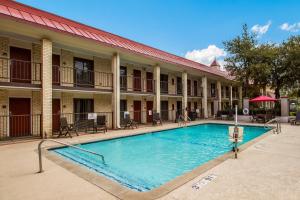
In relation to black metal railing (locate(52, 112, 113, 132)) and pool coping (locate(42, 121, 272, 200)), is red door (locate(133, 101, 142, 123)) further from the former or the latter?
pool coping (locate(42, 121, 272, 200))

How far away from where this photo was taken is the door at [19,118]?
458 inches

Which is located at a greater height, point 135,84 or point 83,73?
point 83,73

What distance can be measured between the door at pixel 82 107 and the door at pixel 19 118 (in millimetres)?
3151

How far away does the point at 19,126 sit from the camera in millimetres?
11875

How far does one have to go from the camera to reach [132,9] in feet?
56.7

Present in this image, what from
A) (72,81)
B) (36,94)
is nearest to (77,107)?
(72,81)

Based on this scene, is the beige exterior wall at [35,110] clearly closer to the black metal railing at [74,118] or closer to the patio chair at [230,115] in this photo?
the black metal railing at [74,118]

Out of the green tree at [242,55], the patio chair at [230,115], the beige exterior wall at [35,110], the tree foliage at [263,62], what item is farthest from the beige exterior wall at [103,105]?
the green tree at [242,55]

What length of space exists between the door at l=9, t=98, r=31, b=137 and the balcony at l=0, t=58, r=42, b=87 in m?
1.14

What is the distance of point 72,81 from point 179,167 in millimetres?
10149

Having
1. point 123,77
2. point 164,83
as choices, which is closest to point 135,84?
point 123,77

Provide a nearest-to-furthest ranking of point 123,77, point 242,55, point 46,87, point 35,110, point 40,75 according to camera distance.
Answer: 1. point 46,87
2. point 40,75
3. point 35,110
4. point 123,77
5. point 242,55

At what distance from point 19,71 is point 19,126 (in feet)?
10.2

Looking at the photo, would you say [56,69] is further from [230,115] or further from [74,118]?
[230,115]
